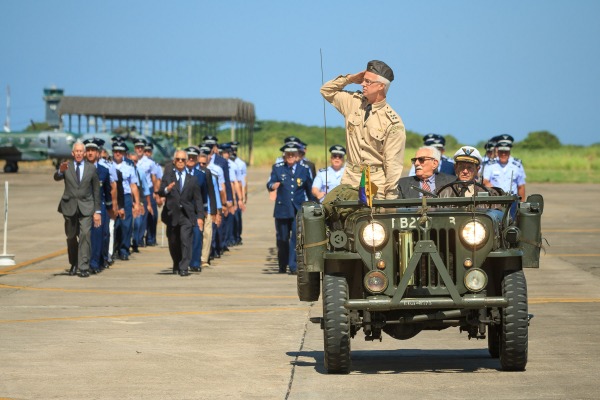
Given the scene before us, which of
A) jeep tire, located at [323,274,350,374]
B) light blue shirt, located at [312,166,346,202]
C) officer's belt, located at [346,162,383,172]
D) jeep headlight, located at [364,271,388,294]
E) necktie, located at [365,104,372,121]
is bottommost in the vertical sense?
jeep tire, located at [323,274,350,374]

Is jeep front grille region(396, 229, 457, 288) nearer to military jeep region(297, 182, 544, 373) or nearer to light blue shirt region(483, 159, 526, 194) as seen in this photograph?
military jeep region(297, 182, 544, 373)

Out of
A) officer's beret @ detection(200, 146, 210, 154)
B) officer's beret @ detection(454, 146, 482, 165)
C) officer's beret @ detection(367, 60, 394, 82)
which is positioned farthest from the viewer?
officer's beret @ detection(200, 146, 210, 154)

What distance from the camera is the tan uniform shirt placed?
11.2 metres

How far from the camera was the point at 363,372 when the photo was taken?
10703 millimetres

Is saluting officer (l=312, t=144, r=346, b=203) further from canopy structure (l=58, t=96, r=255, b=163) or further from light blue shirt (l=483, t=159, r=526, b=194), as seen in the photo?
canopy structure (l=58, t=96, r=255, b=163)

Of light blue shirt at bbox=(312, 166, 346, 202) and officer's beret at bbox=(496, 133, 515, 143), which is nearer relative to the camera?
light blue shirt at bbox=(312, 166, 346, 202)

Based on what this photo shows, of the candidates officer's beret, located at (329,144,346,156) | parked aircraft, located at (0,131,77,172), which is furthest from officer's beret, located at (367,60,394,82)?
parked aircraft, located at (0,131,77,172)

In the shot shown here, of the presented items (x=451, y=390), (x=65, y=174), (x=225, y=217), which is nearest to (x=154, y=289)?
(x=65, y=174)

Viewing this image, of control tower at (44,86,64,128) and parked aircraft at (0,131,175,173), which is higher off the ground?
control tower at (44,86,64,128)

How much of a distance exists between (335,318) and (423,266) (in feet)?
2.46

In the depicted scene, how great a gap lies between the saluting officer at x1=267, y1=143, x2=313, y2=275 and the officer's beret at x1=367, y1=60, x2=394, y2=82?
9.40m

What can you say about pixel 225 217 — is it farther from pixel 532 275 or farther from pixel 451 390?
pixel 451 390

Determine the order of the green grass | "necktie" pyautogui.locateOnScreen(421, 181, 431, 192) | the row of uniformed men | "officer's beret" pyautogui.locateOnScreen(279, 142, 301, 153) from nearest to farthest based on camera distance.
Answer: "necktie" pyautogui.locateOnScreen(421, 181, 431, 192)
the row of uniformed men
"officer's beret" pyautogui.locateOnScreen(279, 142, 301, 153)
the green grass

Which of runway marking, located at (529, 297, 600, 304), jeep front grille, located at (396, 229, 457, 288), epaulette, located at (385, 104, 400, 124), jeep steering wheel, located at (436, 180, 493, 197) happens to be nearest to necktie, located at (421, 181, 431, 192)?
jeep steering wheel, located at (436, 180, 493, 197)
